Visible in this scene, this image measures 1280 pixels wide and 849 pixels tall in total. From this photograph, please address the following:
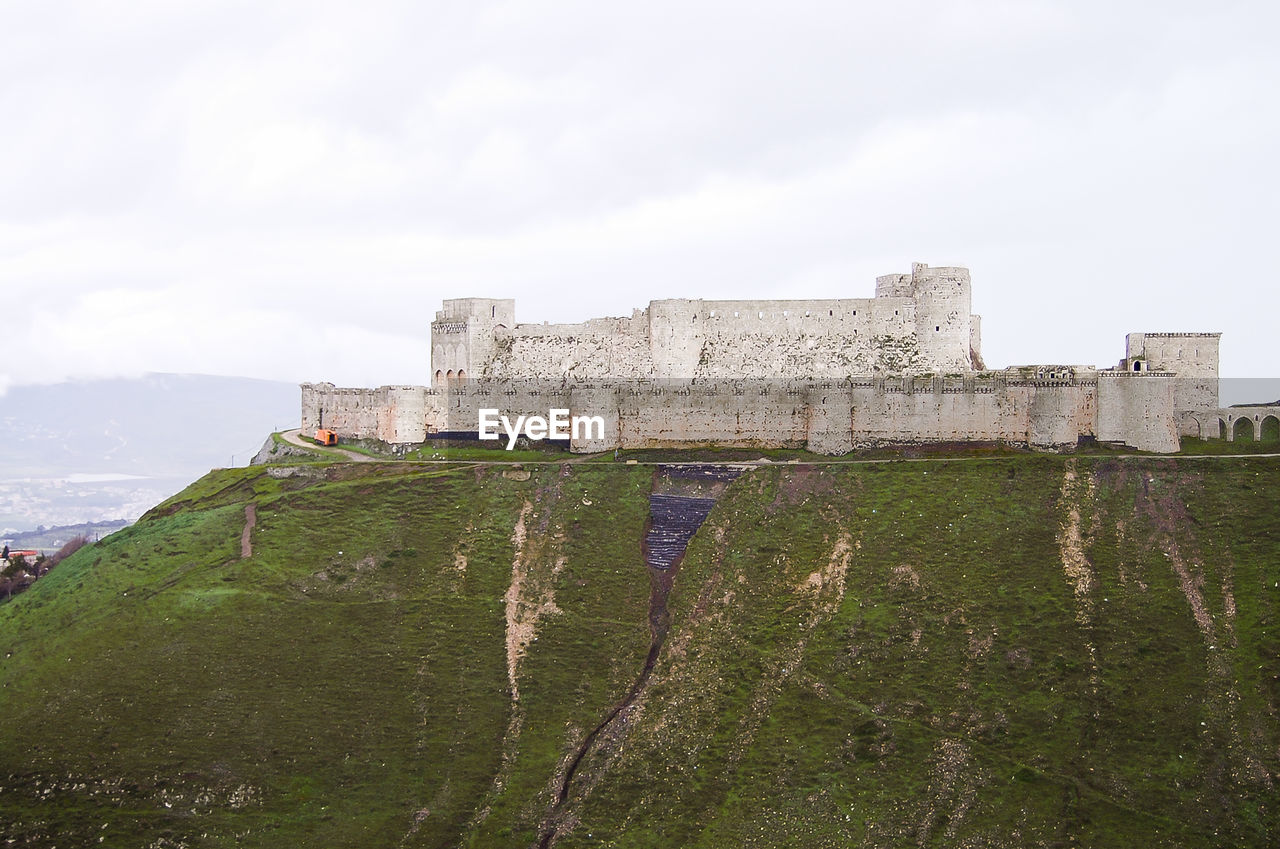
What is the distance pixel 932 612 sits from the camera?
5234cm

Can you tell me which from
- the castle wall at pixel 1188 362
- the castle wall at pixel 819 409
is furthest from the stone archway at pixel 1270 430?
the castle wall at pixel 819 409

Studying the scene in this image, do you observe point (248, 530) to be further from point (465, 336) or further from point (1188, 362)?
point (1188, 362)

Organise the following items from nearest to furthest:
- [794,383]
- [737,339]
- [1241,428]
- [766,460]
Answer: [766,460] < [1241,428] < [794,383] < [737,339]

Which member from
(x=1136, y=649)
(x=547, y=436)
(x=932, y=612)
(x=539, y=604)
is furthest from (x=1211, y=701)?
(x=547, y=436)

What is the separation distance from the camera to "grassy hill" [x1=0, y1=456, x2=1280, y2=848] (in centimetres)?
4416

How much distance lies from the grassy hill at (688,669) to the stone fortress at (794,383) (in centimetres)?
555

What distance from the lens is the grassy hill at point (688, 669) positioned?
44.2m

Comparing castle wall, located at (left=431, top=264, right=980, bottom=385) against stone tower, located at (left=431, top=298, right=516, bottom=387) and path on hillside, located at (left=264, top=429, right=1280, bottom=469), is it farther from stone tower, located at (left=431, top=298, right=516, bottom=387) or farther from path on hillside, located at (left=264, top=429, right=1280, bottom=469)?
path on hillside, located at (left=264, top=429, right=1280, bottom=469)

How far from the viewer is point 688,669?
51.7m

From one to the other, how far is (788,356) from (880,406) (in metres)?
9.29

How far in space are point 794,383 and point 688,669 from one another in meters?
24.4

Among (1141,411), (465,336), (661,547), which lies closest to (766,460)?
(661,547)

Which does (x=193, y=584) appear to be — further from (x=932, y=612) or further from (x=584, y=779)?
(x=932, y=612)

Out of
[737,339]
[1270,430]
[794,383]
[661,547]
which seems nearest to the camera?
[661,547]
